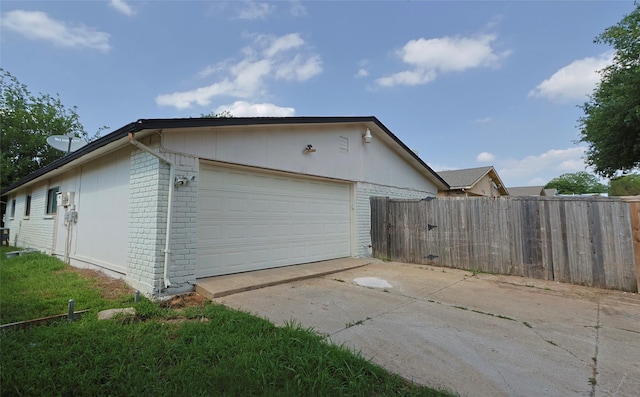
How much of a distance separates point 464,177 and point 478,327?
46.9ft

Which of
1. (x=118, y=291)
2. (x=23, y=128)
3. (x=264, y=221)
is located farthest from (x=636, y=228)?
(x=23, y=128)

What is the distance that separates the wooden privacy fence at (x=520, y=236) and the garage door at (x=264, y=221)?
175 cm

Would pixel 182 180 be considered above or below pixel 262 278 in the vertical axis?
above

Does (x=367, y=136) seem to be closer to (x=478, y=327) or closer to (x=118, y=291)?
(x=478, y=327)

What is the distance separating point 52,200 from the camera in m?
8.98

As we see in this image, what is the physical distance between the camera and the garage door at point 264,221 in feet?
17.1

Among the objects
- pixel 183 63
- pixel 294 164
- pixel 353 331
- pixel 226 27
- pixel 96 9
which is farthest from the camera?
pixel 183 63

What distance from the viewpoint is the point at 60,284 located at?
197 inches

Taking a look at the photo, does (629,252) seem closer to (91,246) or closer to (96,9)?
(91,246)

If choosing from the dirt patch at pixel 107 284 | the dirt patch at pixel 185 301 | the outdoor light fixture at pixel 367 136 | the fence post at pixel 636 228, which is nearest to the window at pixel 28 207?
the dirt patch at pixel 107 284

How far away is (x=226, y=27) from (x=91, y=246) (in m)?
6.57

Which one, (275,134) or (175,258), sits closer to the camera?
(175,258)

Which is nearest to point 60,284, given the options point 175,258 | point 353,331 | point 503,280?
point 175,258

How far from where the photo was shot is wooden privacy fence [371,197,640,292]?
17.1 ft
